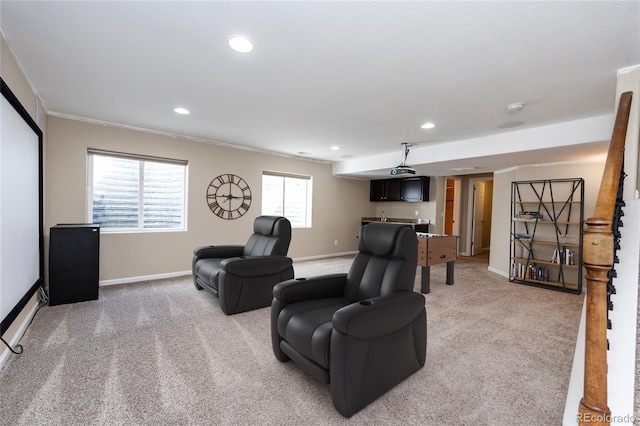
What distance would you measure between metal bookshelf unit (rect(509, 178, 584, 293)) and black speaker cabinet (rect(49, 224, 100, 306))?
6281 mm

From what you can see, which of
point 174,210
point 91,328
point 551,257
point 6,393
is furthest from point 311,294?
point 551,257

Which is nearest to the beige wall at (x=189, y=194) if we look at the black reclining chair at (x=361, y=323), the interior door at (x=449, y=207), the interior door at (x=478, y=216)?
the interior door at (x=449, y=207)

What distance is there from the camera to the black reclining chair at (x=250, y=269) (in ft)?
10.5

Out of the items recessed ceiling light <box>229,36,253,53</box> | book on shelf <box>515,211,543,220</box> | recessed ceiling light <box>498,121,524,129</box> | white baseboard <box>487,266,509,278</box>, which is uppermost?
recessed ceiling light <box>229,36,253,53</box>

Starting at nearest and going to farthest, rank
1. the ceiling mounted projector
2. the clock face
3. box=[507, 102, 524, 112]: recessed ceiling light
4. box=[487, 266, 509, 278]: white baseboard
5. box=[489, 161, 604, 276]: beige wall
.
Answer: box=[507, 102, 524, 112]: recessed ceiling light < box=[489, 161, 604, 276]: beige wall < the ceiling mounted projector < the clock face < box=[487, 266, 509, 278]: white baseboard

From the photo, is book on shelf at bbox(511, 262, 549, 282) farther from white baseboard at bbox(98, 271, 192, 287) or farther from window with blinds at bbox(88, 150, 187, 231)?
window with blinds at bbox(88, 150, 187, 231)

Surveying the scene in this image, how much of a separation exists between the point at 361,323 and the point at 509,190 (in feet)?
16.9

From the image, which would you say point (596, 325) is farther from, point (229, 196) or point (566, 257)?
point (229, 196)

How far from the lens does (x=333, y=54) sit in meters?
2.20

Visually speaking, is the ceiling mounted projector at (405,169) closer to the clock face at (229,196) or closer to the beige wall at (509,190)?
the beige wall at (509,190)

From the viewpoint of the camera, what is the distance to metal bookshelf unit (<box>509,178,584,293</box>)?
14.8ft

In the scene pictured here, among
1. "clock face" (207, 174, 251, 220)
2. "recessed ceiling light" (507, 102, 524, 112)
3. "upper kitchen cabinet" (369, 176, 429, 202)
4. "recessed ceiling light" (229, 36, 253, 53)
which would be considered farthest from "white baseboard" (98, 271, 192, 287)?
"recessed ceiling light" (507, 102, 524, 112)

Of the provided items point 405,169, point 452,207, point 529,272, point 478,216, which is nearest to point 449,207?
point 452,207

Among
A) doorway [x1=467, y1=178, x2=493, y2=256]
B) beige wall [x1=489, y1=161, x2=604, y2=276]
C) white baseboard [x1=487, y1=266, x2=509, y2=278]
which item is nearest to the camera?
beige wall [x1=489, y1=161, x2=604, y2=276]
